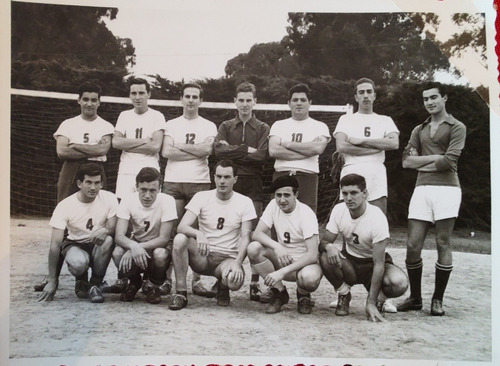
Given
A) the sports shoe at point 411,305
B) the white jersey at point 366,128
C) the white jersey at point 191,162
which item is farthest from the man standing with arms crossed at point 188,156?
the sports shoe at point 411,305

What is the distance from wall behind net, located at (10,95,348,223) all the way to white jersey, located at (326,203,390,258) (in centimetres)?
6

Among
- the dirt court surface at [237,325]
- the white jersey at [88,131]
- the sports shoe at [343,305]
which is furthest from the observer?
the white jersey at [88,131]

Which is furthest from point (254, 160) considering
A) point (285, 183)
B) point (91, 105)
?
point (91, 105)

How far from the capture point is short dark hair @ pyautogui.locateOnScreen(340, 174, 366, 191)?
9.05 feet

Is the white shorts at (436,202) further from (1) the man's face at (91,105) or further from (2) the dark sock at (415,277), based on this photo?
(1) the man's face at (91,105)

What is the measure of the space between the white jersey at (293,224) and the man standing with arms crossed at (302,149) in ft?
0.18

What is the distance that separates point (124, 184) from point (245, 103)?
717 mm

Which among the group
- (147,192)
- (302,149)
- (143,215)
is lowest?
(143,215)

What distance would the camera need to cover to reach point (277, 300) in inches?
106

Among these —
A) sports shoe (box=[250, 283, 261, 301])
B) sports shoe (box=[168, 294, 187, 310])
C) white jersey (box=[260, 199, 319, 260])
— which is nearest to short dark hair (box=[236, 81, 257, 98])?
white jersey (box=[260, 199, 319, 260])

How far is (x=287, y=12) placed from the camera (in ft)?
9.15

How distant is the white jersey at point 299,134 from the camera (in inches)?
109

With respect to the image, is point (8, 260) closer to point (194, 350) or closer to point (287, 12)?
point (194, 350)

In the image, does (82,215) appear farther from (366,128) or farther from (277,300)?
(366,128)
